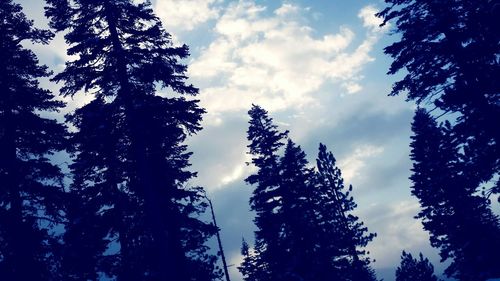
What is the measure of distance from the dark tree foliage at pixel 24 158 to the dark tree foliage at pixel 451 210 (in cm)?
2270

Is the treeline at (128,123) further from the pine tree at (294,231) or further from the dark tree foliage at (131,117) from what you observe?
the pine tree at (294,231)

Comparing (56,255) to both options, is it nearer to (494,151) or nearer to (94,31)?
(94,31)

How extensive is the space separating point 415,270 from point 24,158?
5198 cm

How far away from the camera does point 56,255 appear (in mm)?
13773

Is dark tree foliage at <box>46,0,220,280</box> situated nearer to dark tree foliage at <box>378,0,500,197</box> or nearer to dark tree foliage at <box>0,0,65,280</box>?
dark tree foliage at <box>0,0,65,280</box>

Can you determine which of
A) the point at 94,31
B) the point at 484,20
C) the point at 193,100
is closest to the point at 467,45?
the point at 484,20

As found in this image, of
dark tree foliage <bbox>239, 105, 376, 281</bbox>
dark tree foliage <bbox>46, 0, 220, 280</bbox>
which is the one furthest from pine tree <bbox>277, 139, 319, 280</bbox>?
dark tree foliage <bbox>46, 0, 220, 280</bbox>

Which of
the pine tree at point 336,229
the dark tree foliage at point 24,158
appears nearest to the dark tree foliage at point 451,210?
the pine tree at point 336,229

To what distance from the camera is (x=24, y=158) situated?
14828 mm

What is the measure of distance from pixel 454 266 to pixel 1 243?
2936cm

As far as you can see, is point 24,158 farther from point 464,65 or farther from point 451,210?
point 451,210

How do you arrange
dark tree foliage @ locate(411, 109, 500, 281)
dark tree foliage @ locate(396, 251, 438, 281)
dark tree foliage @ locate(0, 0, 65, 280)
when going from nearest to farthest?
1. dark tree foliage @ locate(0, 0, 65, 280)
2. dark tree foliage @ locate(411, 109, 500, 281)
3. dark tree foliage @ locate(396, 251, 438, 281)

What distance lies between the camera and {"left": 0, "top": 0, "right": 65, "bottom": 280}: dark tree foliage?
1304cm

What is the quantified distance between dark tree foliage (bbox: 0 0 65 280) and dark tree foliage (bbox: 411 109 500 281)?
22704mm
